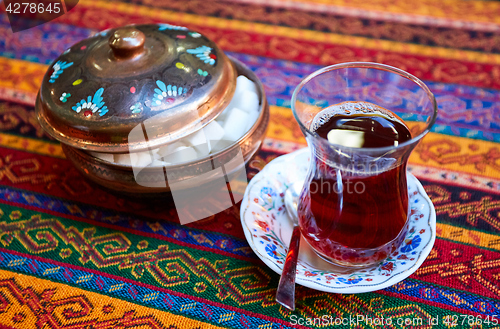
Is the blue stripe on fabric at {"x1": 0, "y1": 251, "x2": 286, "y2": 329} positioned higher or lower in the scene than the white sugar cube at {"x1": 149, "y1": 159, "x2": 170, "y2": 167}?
lower

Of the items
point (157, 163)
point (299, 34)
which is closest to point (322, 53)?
Result: point (299, 34)

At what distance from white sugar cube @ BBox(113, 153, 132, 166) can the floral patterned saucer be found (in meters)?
0.21

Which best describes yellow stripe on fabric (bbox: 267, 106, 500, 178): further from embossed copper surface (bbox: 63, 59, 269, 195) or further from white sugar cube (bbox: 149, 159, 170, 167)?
white sugar cube (bbox: 149, 159, 170, 167)

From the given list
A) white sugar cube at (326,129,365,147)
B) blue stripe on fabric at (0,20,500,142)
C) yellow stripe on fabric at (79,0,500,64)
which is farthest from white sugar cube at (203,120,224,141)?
yellow stripe on fabric at (79,0,500,64)

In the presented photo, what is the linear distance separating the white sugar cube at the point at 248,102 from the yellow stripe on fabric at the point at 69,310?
0.39m

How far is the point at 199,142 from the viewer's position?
71cm

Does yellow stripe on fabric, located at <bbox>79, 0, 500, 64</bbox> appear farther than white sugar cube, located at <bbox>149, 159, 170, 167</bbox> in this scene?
Yes

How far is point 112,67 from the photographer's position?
0.73m

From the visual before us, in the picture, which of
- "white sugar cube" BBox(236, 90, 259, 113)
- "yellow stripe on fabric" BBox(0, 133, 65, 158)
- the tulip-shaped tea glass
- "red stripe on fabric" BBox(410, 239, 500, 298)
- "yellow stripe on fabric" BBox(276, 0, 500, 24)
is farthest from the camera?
"yellow stripe on fabric" BBox(276, 0, 500, 24)

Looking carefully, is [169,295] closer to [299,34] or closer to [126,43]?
[126,43]

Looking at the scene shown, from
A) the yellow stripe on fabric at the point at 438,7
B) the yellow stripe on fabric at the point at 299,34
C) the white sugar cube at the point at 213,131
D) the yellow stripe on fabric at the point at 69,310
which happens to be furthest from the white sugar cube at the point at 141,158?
the yellow stripe on fabric at the point at 438,7

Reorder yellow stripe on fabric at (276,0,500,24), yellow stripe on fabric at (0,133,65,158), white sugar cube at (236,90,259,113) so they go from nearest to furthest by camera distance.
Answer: white sugar cube at (236,90,259,113) < yellow stripe on fabric at (0,133,65,158) < yellow stripe on fabric at (276,0,500,24)

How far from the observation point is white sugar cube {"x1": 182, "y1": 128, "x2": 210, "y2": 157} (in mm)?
708

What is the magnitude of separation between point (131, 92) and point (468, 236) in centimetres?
66
